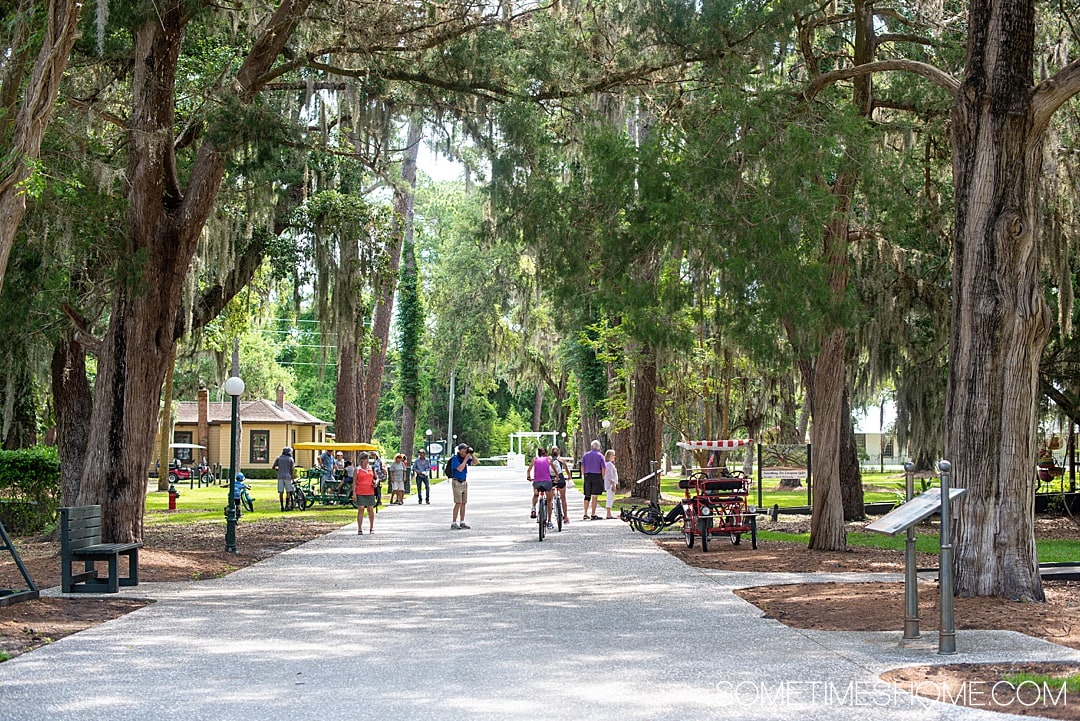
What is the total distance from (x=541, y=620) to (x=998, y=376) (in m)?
4.62

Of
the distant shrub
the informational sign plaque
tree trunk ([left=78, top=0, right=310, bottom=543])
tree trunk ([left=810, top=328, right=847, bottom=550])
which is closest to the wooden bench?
tree trunk ([left=78, top=0, right=310, bottom=543])

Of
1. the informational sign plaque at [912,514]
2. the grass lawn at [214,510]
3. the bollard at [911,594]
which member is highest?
the informational sign plaque at [912,514]

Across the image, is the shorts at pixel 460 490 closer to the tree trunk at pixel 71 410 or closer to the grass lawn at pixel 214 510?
the grass lawn at pixel 214 510

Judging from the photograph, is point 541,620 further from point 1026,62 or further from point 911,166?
point 911,166

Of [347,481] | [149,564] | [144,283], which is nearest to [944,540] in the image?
[149,564]

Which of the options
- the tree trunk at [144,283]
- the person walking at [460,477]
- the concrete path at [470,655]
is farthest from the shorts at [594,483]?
the tree trunk at [144,283]

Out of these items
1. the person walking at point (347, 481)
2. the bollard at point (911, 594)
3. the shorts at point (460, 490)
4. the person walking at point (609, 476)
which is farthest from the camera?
the person walking at point (347, 481)

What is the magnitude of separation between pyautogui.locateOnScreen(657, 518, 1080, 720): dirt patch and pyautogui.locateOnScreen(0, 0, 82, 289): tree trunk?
23.6 ft

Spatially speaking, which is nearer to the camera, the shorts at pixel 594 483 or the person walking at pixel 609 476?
the shorts at pixel 594 483

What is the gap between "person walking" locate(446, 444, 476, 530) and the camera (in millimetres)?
20531

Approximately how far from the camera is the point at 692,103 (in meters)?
15.2

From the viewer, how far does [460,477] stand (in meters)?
21.2

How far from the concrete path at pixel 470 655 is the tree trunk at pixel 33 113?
3.51 meters

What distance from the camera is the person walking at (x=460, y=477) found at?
20.5 m
